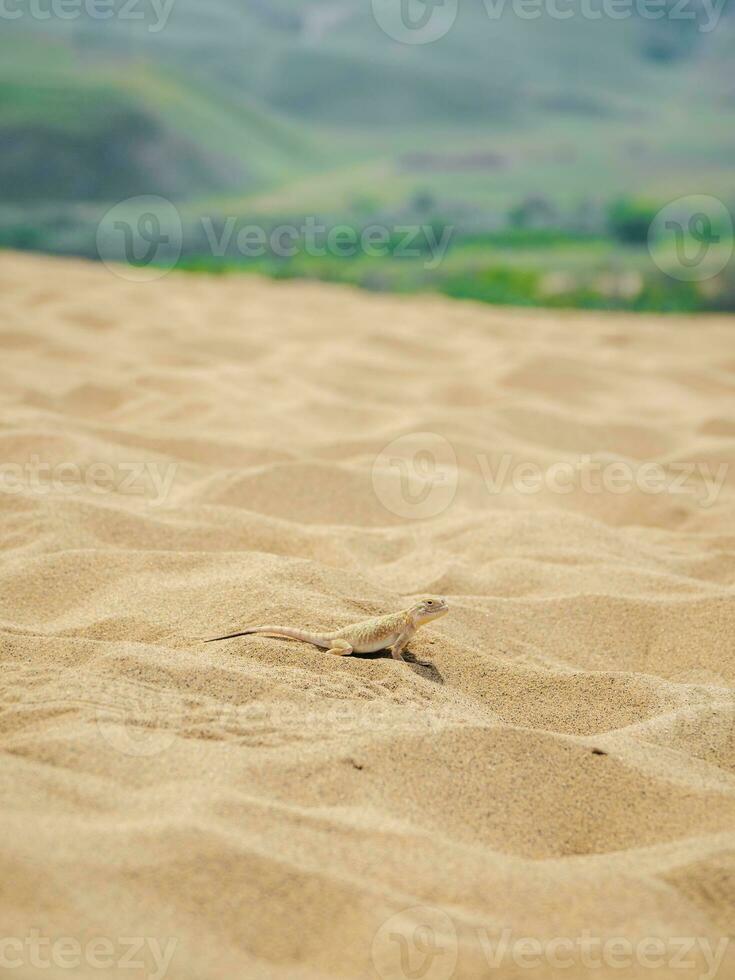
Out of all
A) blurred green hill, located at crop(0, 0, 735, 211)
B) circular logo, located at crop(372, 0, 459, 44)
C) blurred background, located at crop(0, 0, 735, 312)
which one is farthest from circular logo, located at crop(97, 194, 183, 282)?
circular logo, located at crop(372, 0, 459, 44)

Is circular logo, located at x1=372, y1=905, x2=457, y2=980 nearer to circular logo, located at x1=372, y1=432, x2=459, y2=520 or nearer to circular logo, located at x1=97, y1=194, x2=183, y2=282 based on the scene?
circular logo, located at x1=372, y1=432, x2=459, y2=520

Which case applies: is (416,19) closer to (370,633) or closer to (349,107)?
(349,107)

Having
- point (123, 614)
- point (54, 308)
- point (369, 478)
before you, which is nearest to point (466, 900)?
point (123, 614)

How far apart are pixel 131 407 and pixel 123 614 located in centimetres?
154

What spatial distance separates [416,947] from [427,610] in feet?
2.43

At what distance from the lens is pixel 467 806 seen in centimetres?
120

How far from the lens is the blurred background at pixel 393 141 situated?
642cm

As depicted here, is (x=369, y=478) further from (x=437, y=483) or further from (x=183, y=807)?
(x=183, y=807)

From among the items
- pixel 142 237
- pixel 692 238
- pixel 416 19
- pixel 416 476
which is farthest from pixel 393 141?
pixel 416 476

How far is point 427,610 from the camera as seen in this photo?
1.61 meters

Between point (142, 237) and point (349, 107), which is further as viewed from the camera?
point (349, 107)

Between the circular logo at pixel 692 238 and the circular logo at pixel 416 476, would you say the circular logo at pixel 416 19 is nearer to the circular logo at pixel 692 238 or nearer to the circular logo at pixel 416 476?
the circular logo at pixel 692 238

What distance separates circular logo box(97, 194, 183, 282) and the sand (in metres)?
3.28

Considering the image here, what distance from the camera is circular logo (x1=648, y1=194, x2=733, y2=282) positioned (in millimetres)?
5949
